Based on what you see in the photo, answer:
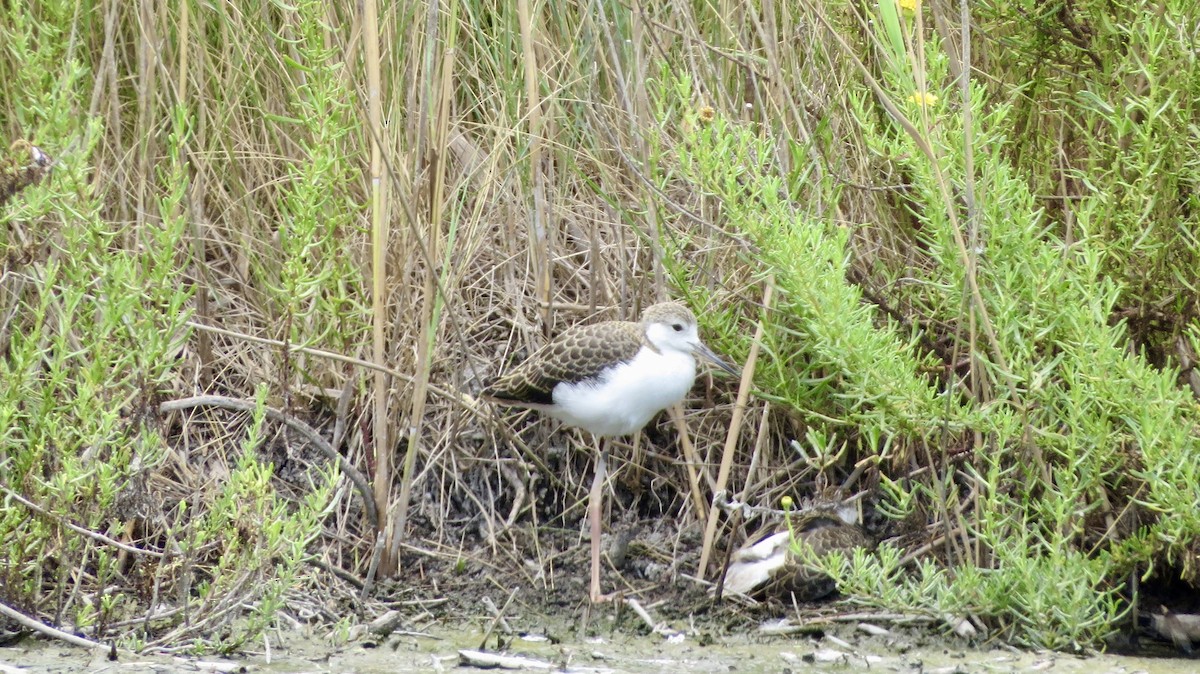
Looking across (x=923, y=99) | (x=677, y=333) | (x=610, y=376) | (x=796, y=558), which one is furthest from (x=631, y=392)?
(x=923, y=99)

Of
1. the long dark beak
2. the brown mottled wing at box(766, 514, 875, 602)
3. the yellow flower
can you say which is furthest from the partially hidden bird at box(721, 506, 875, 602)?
the yellow flower

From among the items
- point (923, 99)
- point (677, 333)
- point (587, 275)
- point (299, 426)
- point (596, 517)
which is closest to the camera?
point (923, 99)

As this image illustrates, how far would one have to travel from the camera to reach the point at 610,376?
4699 millimetres

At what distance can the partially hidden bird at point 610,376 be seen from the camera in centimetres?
468

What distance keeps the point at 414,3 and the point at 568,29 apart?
843 millimetres

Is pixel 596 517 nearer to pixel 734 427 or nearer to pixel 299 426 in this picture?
pixel 734 427

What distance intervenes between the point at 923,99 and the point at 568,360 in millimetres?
1543

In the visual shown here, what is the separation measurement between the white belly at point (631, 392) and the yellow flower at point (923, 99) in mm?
1207

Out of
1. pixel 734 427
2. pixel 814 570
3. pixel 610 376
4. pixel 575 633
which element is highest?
pixel 610 376

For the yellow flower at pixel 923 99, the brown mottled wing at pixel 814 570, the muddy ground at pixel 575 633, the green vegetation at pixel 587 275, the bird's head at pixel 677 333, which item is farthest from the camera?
the bird's head at pixel 677 333

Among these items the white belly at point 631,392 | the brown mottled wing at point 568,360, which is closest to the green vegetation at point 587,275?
the brown mottled wing at point 568,360

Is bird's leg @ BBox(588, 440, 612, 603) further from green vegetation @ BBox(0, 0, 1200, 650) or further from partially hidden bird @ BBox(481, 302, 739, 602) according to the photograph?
green vegetation @ BBox(0, 0, 1200, 650)

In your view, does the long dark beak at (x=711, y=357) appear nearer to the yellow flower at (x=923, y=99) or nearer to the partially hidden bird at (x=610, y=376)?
the partially hidden bird at (x=610, y=376)

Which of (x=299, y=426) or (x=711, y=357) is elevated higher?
(x=711, y=357)
